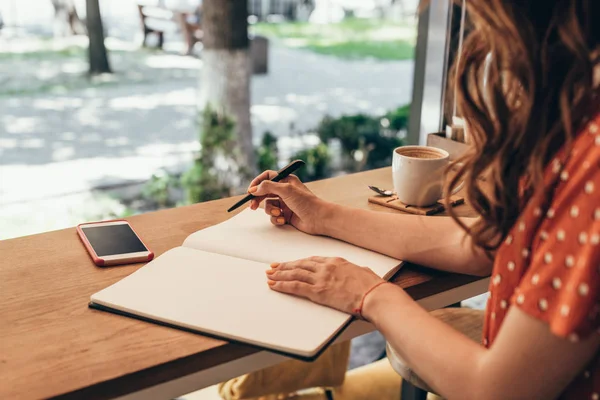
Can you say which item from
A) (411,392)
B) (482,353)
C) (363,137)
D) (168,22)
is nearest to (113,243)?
(482,353)

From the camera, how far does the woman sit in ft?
2.32

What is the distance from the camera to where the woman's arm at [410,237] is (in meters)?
1.10

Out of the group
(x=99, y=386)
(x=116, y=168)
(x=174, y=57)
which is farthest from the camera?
(x=174, y=57)

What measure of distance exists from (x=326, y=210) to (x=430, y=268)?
0.23 metres

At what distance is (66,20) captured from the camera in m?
4.28

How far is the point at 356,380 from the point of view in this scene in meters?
1.96

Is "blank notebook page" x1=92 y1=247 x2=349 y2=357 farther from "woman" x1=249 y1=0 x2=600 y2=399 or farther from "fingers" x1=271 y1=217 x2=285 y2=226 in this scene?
"fingers" x1=271 y1=217 x2=285 y2=226

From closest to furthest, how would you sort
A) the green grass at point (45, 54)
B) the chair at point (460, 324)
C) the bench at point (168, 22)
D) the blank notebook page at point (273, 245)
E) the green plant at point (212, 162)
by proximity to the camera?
the blank notebook page at point (273, 245) → the chair at point (460, 324) → the green plant at point (212, 162) → the green grass at point (45, 54) → the bench at point (168, 22)

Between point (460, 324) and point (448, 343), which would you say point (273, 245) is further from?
point (460, 324)

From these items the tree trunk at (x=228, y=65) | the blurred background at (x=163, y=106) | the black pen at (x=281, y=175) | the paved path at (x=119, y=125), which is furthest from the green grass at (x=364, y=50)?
the black pen at (x=281, y=175)

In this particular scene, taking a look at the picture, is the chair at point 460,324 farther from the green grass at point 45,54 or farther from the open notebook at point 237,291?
the green grass at point 45,54

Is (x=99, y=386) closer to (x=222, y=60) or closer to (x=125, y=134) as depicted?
(x=222, y=60)

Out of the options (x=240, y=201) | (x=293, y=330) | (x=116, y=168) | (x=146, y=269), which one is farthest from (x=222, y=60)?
(x=293, y=330)

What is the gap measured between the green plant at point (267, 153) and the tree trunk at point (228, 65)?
0.22 meters
